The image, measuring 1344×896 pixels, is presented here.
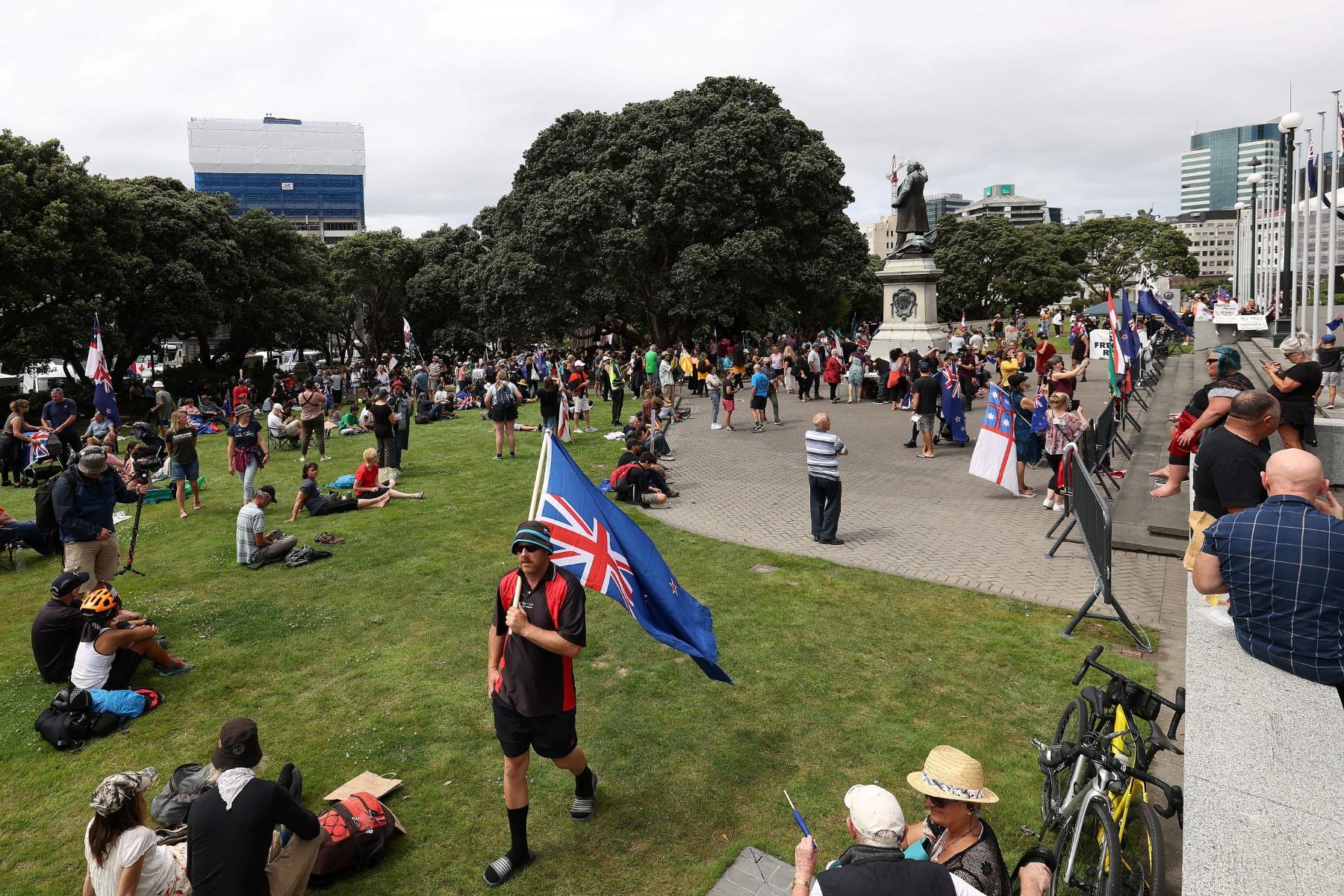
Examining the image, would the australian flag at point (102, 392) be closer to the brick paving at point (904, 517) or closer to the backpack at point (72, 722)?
the brick paving at point (904, 517)

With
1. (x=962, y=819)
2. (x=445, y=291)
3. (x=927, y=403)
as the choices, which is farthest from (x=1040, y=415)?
(x=445, y=291)

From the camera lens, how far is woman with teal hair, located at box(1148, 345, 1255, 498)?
316 inches

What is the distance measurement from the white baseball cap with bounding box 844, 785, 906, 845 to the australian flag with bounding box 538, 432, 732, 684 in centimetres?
229

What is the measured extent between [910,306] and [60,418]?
25.7 metres

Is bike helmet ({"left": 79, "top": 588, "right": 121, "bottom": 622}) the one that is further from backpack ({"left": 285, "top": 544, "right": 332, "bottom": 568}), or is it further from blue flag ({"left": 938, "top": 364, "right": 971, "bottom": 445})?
blue flag ({"left": 938, "top": 364, "right": 971, "bottom": 445})

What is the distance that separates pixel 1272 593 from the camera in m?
3.80

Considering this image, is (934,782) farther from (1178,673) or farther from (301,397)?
(301,397)

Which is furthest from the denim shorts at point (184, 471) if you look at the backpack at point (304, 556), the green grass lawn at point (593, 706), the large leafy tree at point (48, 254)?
the large leafy tree at point (48, 254)

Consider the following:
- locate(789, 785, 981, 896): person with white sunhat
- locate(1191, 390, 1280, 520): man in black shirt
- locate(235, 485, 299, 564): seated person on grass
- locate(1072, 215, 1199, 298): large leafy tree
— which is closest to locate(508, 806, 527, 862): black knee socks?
locate(789, 785, 981, 896): person with white sunhat

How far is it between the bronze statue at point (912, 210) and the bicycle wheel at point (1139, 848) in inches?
1144

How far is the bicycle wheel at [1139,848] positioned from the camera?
4047 mm

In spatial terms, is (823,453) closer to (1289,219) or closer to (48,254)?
(48,254)

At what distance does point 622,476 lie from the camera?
49.7ft

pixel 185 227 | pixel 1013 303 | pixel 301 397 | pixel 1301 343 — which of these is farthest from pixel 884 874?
pixel 1013 303
